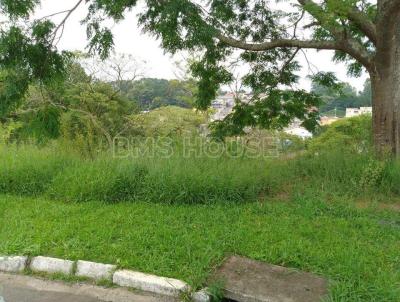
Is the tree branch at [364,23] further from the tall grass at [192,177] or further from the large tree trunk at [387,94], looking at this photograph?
the tall grass at [192,177]

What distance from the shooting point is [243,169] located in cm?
522

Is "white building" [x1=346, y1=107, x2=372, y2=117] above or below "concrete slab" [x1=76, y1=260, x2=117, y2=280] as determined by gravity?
above

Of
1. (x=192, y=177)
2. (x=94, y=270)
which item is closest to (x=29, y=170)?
(x=192, y=177)

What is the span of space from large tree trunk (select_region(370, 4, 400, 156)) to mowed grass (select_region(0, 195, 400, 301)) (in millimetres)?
1677

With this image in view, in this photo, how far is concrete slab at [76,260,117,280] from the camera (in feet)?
10.4

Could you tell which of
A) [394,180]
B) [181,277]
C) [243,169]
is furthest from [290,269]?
[394,180]

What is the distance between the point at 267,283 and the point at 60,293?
180 cm

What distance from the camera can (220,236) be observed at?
3.67 m

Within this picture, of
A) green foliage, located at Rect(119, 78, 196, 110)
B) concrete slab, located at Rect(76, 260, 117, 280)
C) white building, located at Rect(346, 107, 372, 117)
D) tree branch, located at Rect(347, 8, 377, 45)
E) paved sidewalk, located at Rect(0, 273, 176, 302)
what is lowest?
paved sidewalk, located at Rect(0, 273, 176, 302)

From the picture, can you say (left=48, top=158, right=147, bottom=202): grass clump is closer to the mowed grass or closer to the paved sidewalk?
the mowed grass

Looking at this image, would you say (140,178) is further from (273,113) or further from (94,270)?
(273,113)

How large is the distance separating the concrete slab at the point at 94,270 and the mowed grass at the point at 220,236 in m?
0.10

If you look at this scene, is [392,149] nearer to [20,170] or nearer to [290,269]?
[290,269]

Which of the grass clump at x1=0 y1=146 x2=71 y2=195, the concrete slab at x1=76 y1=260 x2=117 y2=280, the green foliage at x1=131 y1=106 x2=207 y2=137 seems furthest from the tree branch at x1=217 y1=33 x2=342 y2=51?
the green foliage at x1=131 y1=106 x2=207 y2=137
